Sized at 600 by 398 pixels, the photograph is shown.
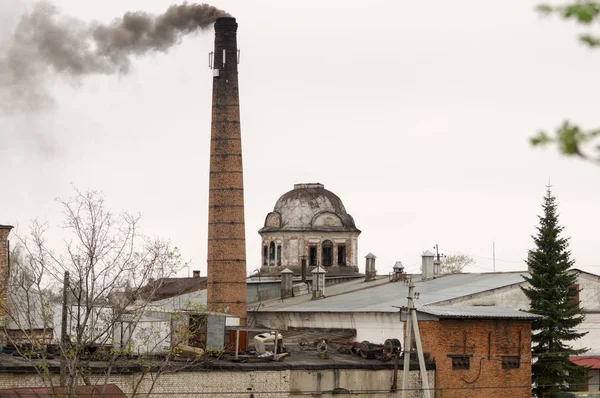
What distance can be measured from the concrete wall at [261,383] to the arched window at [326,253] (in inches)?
1131

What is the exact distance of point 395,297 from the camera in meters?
40.8

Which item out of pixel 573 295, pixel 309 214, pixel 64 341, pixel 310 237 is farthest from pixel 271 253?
pixel 64 341

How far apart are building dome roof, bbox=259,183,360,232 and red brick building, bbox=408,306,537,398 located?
26.9 m

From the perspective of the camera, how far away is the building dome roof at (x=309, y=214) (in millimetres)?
60906

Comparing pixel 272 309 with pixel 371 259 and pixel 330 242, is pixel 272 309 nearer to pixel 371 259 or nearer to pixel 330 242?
pixel 371 259

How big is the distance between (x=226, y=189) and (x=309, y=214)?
15570 millimetres

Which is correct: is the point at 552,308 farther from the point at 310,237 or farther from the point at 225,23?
the point at 310,237

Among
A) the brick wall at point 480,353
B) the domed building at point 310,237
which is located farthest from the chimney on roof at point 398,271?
the brick wall at point 480,353

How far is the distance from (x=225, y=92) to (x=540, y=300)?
1763 centimetres

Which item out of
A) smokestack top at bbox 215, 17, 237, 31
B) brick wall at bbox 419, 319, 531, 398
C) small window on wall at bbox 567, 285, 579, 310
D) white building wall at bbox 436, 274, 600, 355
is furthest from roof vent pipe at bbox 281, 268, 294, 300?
brick wall at bbox 419, 319, 531, 398

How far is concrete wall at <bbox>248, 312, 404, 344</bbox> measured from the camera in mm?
36094

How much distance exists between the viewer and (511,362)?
110ft

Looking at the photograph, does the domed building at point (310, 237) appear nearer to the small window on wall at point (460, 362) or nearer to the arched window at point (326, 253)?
the arched window at point (326, 253)

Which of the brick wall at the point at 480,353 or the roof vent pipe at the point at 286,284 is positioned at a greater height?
the roof vent pipe at the point at 286,284
